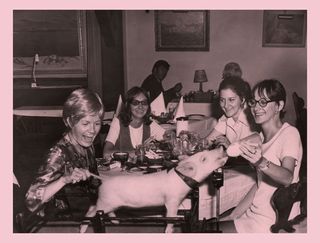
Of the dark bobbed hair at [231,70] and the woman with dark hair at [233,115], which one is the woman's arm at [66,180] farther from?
the dark bobbed hair at [231,70]

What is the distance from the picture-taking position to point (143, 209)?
200cm

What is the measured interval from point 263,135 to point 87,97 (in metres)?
0.91

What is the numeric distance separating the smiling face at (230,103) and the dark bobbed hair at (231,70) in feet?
0.28

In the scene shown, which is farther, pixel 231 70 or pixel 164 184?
pixel 231 70

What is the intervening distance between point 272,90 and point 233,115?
0.25 metres

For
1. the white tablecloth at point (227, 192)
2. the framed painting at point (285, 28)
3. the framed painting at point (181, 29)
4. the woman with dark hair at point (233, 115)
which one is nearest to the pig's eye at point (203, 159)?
the white tablecloth at point (227, 192)

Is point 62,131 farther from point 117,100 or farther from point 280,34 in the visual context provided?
point 280,34

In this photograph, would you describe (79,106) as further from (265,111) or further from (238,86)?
(265,111)

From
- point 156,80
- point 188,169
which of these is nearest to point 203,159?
point 188,169

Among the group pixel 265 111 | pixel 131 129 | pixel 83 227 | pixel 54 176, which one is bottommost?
pixel 83 227

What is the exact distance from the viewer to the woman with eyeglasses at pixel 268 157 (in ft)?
6.36

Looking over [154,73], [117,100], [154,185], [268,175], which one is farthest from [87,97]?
[268,175]

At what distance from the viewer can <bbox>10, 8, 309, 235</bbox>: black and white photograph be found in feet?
6.41

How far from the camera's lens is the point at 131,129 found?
86.5 inches
